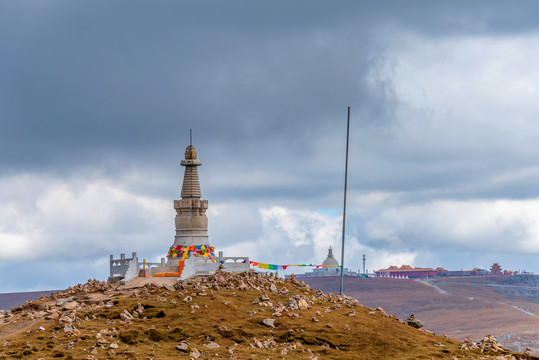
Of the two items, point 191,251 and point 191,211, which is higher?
point 191,211

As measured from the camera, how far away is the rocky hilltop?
45000 millimetres

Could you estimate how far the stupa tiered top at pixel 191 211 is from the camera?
2436 inches

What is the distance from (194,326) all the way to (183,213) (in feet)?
51.0

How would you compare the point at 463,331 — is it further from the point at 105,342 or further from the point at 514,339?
the point at 105,342

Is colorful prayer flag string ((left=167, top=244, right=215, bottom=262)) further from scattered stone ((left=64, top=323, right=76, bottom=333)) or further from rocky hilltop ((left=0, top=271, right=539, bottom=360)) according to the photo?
scattered stone ((left=64, top=323, right=76, bottom=333))

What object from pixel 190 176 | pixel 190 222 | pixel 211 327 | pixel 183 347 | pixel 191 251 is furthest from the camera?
pixel 190 176

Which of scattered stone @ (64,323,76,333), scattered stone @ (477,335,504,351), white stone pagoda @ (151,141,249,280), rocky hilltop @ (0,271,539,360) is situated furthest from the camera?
white stone pagoda @ (151,141,249,280)

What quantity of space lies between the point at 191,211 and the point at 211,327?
16.2 metres

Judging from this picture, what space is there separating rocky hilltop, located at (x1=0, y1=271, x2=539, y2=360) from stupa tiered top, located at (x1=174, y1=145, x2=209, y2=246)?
5.94m

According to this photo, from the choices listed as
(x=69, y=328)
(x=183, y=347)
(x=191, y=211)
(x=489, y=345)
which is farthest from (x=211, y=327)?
(x=191, y=211)

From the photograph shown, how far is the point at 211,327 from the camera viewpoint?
154 feet

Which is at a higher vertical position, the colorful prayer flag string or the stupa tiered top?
the stupa tiered top

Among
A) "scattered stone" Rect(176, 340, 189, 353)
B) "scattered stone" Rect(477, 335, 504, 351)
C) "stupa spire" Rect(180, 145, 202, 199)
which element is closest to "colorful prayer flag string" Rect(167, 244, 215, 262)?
"stupa spire" Rect(180, 145, 202, 199)

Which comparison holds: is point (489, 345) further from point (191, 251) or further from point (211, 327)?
point (191, 251)
